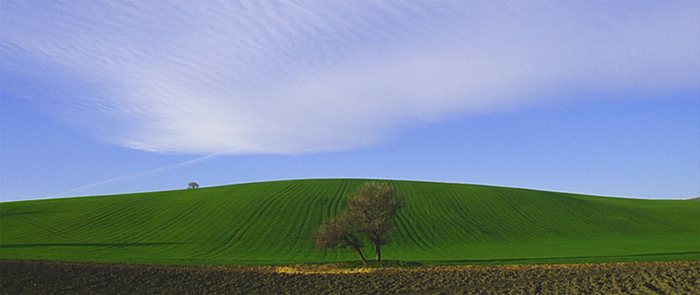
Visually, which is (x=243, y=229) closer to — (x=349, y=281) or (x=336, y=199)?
(x=336, y=199)

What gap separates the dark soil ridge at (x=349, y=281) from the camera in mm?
23484

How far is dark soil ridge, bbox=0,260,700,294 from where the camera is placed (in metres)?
23.5

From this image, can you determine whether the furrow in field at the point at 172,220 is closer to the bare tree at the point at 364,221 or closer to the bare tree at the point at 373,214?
the bare tree at the point at 364,221

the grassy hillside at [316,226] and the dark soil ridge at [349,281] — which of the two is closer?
the dark soil ridge at [349,281]

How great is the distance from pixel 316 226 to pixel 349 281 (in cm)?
3121

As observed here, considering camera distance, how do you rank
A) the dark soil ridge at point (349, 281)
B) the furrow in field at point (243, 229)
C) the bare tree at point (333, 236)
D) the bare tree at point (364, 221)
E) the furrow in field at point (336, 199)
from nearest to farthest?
the dark soil ridge at point (349, 281)
the bare tree at point (333, 236)
the bare tree at point (364, 221)
the furrow in field at point (243, 229)
the furrow in field at point (336, 199)

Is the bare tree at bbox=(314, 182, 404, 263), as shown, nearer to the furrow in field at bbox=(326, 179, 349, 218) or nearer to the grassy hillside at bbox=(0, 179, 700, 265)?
the grassy hillside at bbox=(0, 179, 700, 265)

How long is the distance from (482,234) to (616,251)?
16.6 meters

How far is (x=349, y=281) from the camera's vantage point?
92.2 ft

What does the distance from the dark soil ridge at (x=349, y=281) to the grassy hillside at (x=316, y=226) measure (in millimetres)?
9331

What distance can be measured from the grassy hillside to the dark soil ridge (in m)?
9.33

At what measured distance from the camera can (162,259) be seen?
40.6m

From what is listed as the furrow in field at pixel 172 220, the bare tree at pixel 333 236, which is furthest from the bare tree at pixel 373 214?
the furrow in field at pixel 172 220

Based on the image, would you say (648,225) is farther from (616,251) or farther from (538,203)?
(616,251)
